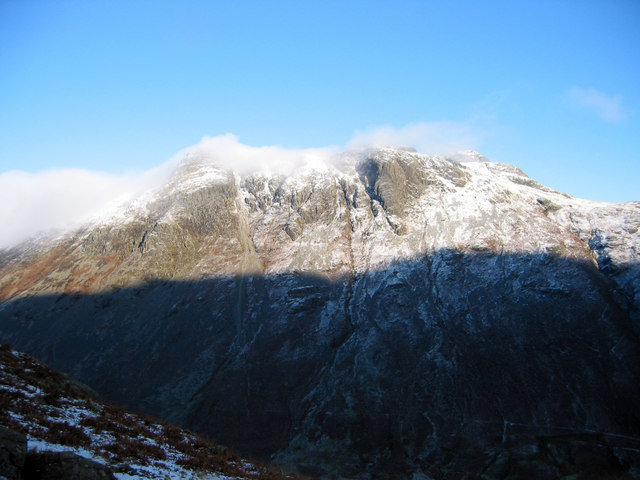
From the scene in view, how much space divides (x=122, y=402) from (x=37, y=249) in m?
96.1

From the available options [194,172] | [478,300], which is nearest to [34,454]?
[478,300]

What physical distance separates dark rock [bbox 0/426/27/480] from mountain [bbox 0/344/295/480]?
0.02m

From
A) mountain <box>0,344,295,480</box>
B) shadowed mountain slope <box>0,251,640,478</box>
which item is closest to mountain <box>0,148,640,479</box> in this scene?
shadowed mountain slope <box>0,251,640,478</box>

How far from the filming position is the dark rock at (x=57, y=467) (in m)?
11.2

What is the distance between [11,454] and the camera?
34.2ft

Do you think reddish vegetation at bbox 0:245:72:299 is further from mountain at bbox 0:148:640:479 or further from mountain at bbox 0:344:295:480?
mountain at bbox 0:344:295:480

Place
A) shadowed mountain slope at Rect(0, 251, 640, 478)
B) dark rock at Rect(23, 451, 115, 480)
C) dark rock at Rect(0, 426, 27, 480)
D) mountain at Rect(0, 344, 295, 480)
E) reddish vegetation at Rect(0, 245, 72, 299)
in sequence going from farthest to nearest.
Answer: reddish vegetation at Rect(0, 245, 72, 299) < shadowed mountain slope at Rect(0, 251, 640, 478) < mountain at Rect(0, 344, 295, 480) < dark rock at Rect(23, 451, 115, 480) < dark rock at Rect(0, 426, 27, 480)

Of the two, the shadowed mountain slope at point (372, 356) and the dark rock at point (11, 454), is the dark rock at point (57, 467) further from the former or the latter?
the shadowed mountain slope at point (372, 356)

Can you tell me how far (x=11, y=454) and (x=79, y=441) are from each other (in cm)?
684

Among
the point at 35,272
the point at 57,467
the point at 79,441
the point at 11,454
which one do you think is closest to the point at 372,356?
the point at 79,441

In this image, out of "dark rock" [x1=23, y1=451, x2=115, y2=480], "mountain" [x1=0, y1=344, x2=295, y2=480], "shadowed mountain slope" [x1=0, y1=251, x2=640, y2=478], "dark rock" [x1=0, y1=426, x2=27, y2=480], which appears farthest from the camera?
"shadowed mountain slope" [x1=0, y1=251, x2=640, y2=478]

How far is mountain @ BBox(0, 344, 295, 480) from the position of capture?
11432 mm

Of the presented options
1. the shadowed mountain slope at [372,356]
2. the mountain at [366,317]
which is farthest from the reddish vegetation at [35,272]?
the shadowed mountain slope at [372,356]

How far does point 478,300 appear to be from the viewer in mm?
89750
